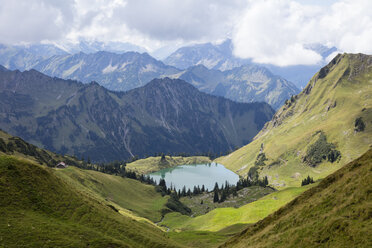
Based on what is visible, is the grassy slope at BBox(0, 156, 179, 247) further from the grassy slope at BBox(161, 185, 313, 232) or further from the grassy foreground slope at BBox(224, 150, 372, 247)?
the grassy slope at BBox(161, 185, 313, 232)

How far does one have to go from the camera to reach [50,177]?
72500 millimetres

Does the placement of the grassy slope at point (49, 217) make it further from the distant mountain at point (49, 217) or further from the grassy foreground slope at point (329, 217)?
the grassy foreground slope at point (329, 217)

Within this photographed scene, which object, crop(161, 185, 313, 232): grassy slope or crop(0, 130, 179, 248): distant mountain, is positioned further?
crop(161, 185, 313, 232): grassy slope

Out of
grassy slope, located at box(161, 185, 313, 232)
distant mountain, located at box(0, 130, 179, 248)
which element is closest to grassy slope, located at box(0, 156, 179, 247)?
distant mountain, located at box(0, 130, 179, 248)

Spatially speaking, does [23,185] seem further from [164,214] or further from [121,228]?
[164,214]

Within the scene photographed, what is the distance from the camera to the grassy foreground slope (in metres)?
33.6

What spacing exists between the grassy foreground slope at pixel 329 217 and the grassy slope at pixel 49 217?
2786cm

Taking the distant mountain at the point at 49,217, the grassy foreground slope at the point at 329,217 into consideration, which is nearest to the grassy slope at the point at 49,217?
the distant mountain at the point at 49,217

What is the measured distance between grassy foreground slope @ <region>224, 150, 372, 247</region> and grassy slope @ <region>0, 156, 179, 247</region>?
27.9m

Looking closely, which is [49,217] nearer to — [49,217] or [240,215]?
[49,217]

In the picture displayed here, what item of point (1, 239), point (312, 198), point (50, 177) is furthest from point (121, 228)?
point (312, 198)

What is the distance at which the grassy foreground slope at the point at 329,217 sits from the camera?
33.6 meters

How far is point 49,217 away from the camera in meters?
60.3

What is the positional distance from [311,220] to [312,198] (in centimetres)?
834
